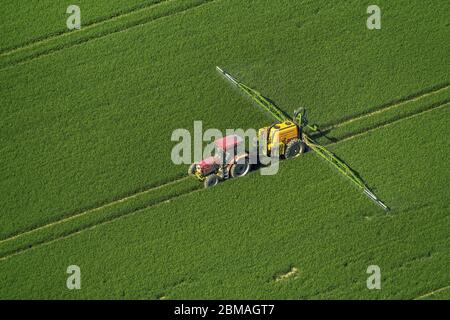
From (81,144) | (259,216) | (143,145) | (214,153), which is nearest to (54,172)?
(81,144)

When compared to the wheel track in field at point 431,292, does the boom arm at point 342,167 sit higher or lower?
higher

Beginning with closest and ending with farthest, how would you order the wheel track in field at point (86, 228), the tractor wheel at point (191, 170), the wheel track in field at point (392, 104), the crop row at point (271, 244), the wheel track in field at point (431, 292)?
the wheel track in field at point (431, 292) → the crop row at point (271, 244) → the wheel track in field at point (86, 228) → the tractor wheel at point (191, 170) → the wheel track in field at point (392, 104)

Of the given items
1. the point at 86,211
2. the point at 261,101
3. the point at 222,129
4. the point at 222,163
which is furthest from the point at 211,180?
the point at 86,211

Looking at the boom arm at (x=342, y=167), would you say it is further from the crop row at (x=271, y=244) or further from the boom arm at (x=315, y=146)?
the crop row at (x=271, y=244)

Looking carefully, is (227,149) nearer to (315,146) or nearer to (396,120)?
(315,146)

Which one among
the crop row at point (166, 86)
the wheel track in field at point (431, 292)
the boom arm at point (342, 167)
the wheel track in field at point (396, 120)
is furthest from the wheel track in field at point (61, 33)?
the wheel track in field at point (431, 292)

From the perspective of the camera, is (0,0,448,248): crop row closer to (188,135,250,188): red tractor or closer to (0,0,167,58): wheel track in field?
(0,0,167,58): wheel track in field
